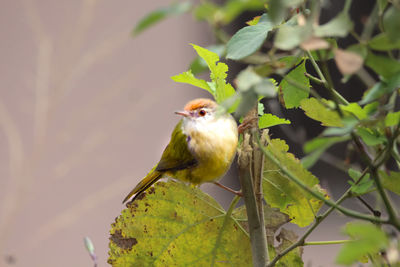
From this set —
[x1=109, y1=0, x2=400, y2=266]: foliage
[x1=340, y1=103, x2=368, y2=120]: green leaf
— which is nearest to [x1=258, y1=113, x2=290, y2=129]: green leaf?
[x1=109, y1=0, x2=400, y2=266]: foliage

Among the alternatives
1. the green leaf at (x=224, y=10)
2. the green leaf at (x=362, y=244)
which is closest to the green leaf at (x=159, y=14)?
the green leaf at (x=224, y=10)

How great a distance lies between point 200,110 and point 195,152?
5 cm

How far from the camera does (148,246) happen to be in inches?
17.2

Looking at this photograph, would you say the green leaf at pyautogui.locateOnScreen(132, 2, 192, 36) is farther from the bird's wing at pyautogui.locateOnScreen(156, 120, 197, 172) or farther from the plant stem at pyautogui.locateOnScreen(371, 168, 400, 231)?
the bird's wing at pyautogui.locateOnScreen(156, 120, 197, 172)

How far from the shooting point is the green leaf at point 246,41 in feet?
0.92

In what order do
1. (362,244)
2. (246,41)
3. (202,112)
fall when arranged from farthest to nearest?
(202,112) → (246,41) → (362,244)

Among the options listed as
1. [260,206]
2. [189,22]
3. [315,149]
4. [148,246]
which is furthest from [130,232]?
[189,22]

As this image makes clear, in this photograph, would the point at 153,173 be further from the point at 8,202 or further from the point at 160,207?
the point at 8,202

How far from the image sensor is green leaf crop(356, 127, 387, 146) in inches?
12.2

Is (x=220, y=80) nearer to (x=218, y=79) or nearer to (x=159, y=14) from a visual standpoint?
(x=218, y=79)

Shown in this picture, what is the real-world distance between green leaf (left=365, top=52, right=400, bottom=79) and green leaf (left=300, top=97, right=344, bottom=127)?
0.11 metres

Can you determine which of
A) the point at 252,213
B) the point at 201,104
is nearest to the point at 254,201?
the point at 252,213

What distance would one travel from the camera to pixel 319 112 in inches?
14.8

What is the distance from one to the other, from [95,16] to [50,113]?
1.43 feet
